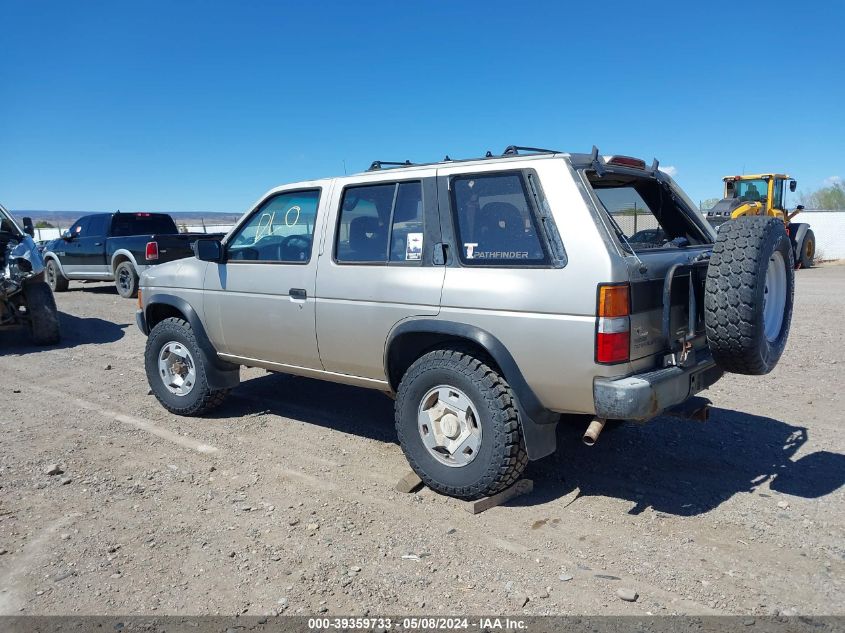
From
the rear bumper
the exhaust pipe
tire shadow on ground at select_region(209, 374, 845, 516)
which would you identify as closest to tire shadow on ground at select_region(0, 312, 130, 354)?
tire shadow on ground at select_region(209, 374, 845, 516)

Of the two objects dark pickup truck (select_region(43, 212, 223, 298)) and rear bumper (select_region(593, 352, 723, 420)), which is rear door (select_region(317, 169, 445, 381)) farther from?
dark pickup truck (select_region(43, 212, 223, 298))

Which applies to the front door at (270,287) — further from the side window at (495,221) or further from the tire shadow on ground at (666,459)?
the side window at (495,221)

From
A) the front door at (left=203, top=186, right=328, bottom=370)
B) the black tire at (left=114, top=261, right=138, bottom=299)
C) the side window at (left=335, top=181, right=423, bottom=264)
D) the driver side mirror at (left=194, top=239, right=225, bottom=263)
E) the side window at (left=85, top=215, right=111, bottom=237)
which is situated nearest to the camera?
the side window at (left=335, top=181, right=423, bottom=264)

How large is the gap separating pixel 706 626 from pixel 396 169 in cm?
311

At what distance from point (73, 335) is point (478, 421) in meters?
8.50

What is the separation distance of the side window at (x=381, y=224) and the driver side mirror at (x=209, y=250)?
3.99 feet

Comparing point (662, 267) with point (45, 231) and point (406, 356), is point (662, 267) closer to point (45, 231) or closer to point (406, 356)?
point (406, 356)

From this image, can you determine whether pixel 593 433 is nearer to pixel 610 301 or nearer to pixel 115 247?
pixel 610 301

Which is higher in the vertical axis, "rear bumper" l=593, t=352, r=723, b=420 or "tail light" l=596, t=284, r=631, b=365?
"tail light" l=596, t=284, r=631, b=365

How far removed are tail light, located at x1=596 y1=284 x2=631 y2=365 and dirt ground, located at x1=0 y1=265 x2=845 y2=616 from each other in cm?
103

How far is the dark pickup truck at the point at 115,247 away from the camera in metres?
13.3

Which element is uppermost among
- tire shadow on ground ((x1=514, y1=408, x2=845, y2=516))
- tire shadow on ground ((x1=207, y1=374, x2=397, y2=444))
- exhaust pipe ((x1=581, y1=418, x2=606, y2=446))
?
exhaust pipe ((x1=581, y1=418, x2=606, y2=446))

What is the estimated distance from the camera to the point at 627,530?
3625mm

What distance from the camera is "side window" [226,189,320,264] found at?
4.82 m
